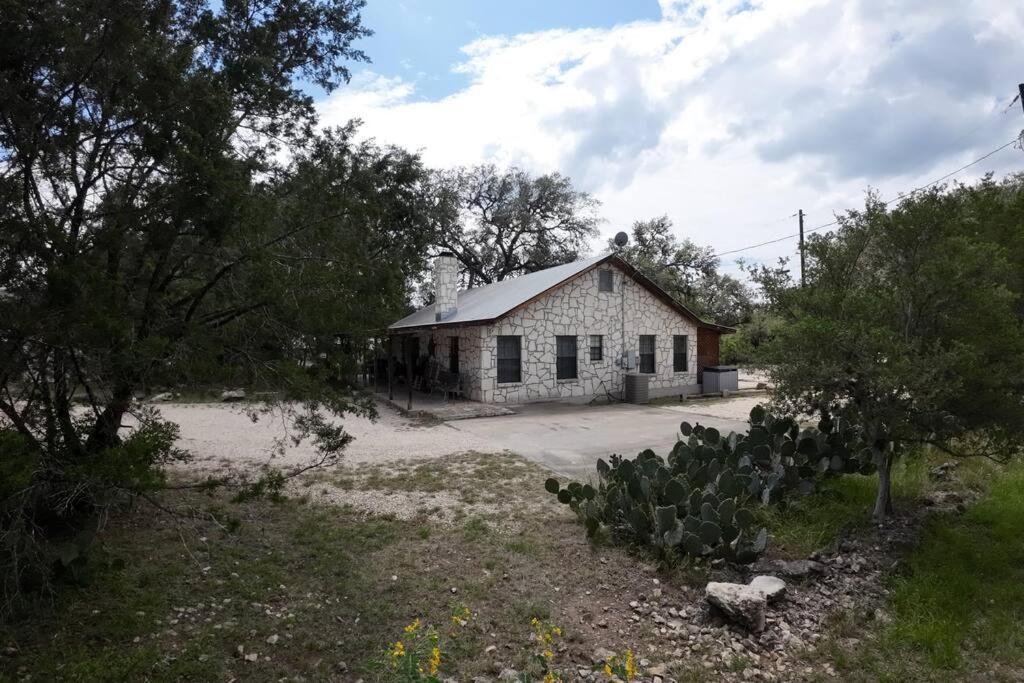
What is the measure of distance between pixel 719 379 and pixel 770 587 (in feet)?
51.0

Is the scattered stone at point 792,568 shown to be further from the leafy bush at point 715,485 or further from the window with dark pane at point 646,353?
the window with dark pane at point 646,353

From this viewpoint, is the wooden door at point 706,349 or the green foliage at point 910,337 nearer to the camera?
the green foliage at point 910,337

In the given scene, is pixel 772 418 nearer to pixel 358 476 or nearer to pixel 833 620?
pixel 833 620

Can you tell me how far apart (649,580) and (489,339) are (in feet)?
36.9

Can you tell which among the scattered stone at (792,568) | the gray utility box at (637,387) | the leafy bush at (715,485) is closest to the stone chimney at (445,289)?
the gray utility box at (637,387)

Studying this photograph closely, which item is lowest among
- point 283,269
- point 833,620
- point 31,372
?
point 833,620

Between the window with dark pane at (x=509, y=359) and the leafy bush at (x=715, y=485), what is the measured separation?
8.86 meters

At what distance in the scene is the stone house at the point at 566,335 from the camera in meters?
16.4

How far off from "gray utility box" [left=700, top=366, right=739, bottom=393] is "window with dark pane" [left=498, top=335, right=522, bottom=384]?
22.5 ft

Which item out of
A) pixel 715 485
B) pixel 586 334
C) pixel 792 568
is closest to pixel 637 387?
pixel 586 334

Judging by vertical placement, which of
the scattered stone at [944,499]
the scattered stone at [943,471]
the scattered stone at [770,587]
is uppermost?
the scattered stone at [943,471]

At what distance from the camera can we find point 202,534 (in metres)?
5.84

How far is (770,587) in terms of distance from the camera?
15.6 ft

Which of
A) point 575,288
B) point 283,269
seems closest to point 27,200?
point 283,269
